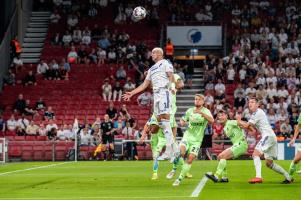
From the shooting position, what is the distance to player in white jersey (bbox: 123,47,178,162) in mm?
18359

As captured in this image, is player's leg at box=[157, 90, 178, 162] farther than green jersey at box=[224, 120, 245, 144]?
No

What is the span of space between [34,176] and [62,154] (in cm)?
1468

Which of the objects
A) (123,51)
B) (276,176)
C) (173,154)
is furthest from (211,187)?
(123,51)

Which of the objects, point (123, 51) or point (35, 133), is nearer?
point (35, 133)

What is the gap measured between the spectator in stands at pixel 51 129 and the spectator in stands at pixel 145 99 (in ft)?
17.2

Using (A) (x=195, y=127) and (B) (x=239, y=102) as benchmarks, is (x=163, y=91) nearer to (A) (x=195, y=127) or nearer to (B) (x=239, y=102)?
(A) (x=195, y=127)

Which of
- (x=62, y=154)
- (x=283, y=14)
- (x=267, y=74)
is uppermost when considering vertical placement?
(x=283, y=14)

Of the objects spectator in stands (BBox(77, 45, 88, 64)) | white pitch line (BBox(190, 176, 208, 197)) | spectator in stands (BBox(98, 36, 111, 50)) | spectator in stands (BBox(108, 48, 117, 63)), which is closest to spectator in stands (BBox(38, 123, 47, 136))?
spectator in stands (BBox(77, 45, 88, 64))

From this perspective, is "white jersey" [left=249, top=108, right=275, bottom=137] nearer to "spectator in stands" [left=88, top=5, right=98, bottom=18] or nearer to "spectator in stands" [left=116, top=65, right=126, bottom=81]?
"spectator in stands" [left=116, top=65, right=126, bottom=81]

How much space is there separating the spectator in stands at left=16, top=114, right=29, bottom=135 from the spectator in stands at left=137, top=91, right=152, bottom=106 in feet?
20.2

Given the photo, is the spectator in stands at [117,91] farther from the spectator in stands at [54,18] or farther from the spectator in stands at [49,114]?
the spectator in stands at [54,18]

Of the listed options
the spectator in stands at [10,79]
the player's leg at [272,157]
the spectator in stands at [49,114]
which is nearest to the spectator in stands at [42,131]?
the spectator in stands at [49,114]

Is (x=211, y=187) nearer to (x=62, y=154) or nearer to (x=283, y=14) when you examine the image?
(x=62, y=154)

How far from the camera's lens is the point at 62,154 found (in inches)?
1494
